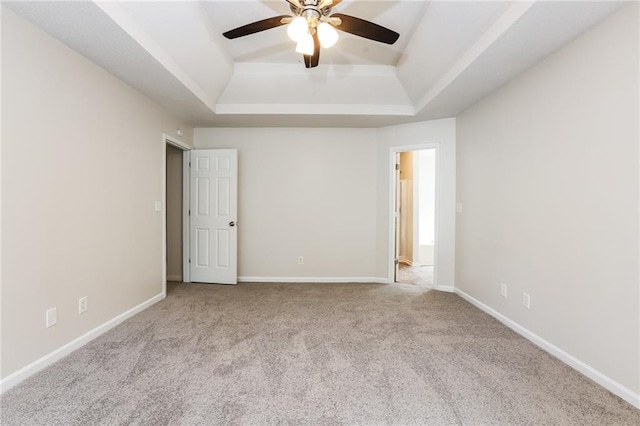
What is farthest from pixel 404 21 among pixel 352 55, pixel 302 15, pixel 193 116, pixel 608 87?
pixel 193 116

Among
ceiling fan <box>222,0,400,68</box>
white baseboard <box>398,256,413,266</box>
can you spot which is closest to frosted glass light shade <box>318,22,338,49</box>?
ceiling fan <box>222,0,400,68</box>

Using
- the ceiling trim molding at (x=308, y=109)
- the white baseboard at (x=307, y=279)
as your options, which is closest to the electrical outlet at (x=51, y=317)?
the white baseboard at (x=307, y=279)

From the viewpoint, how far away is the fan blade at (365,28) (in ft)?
6.19

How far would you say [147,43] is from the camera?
2.28m

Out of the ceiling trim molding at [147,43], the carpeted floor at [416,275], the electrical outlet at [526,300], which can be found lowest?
the carpeted floor at [416,275]

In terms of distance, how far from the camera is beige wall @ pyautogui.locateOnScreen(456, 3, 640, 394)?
1.75m

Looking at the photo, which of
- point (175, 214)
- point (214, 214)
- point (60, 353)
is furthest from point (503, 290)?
point (175, 214)

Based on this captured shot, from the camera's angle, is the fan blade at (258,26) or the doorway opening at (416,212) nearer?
the fan blade at (258,26)

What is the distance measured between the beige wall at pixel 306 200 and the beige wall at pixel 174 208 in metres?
0.63

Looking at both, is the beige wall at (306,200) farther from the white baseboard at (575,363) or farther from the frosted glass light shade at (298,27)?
the frosted glass light shade at (298,27)

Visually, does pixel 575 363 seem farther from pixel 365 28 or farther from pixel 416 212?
pixel 416 212

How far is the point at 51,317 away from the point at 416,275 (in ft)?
14.8

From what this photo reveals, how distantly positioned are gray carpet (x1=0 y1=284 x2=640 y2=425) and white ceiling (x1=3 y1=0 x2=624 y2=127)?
2303mm

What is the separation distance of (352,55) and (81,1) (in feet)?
7.58
